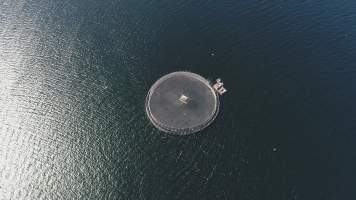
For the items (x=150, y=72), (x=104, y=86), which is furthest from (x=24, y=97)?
(x=150, y=72)

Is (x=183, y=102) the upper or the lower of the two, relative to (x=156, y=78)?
lower

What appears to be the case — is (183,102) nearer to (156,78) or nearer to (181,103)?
(181,103)

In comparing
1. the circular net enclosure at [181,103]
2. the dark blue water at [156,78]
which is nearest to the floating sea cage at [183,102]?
the circular net enclosure at [181,103]

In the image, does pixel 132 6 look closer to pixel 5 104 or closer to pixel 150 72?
pixel 150 72

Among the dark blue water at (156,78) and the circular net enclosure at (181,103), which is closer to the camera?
the dark blue water at (156,78)

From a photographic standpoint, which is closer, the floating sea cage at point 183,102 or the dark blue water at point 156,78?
the dark blue water at point 156,78

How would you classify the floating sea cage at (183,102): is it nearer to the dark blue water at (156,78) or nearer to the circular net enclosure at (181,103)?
the circular net enclosure at (181,103)

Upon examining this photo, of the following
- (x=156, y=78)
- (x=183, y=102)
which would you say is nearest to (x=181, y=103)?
(x=183, y=102)
